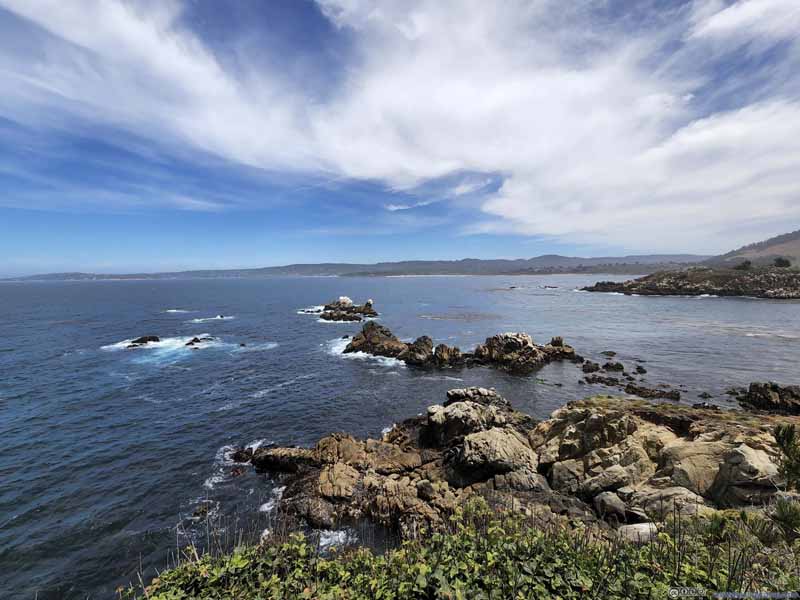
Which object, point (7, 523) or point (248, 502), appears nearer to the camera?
point (7, 523)

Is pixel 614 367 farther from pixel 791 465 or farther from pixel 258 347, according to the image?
pixel 258 347

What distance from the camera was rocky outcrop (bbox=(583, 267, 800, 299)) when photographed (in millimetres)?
120500

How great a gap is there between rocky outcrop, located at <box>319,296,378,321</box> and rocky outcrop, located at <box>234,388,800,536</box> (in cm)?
6260

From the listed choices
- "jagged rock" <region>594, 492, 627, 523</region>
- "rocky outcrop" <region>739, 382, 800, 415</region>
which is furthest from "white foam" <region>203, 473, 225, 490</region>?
"rocky outcrop" <region>739, 382, 800, 415</region>

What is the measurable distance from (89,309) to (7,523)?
389 ft

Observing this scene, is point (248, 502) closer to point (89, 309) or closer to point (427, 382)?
point (427, 382)

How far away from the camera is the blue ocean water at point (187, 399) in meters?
18.1

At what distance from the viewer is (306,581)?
→ 8.38 m

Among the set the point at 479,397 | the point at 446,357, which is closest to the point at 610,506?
the point at 479,397

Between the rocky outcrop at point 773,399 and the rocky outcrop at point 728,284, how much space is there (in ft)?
387

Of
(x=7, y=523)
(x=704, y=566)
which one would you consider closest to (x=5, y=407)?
(x=7, y=523)

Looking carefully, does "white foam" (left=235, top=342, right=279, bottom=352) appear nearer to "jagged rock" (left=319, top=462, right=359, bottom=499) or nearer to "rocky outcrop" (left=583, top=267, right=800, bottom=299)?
"jagged rock" (left=319, top=462, right=359, bottom=499)

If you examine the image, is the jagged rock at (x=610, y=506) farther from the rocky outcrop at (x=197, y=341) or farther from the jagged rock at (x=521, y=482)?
the rocky outcrop at (x=197, y=341)

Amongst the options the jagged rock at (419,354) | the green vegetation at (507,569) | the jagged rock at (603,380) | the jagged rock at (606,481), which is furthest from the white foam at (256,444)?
the jagged rock at (603,380)
